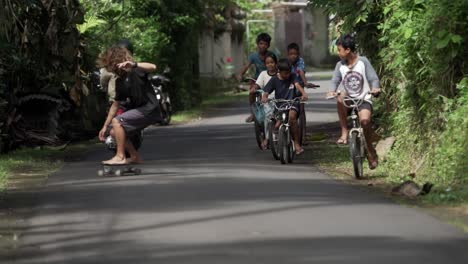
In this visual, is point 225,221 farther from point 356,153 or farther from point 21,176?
point 21,176

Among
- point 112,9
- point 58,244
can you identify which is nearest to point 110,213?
point 58,244

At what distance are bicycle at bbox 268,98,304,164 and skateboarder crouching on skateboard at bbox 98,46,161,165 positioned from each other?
1944 mm

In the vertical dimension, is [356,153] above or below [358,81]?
below

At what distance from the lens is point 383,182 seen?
14633mm

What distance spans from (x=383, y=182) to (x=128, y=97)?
3.62m

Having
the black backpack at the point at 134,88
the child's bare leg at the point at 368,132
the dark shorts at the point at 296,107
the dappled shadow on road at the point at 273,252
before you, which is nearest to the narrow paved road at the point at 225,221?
the dappled shadow on road at the point at 273,252

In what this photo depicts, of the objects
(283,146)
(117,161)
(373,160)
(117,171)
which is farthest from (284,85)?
(117,171)

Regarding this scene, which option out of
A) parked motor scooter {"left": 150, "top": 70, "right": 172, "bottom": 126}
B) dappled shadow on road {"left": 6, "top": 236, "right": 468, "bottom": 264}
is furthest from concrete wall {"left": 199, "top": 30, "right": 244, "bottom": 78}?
dappled shadow on road {"left": 6, "top": 236, "right": 468, "bottom": 264}

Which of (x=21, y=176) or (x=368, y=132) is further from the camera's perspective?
(x=21, y=176)

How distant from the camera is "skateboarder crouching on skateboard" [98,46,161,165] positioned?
15.6m

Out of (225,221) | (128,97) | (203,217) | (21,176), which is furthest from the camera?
(21,176)

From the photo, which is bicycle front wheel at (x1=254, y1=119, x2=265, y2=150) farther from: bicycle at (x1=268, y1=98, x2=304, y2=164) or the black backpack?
the black backpack

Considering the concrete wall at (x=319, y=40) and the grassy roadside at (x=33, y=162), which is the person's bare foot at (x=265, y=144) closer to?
the grassy roadside at (x=33, y=162)

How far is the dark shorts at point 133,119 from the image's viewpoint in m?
15.9
